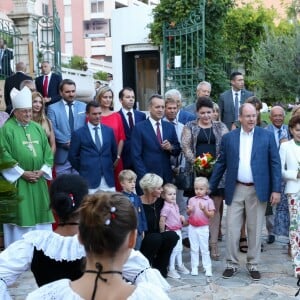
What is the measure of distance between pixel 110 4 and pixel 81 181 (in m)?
65.7

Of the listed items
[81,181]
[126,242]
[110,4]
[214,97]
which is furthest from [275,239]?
[110,4]

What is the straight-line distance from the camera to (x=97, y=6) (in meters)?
67.9

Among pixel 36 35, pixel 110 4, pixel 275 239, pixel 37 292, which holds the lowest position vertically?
pixel 275 239

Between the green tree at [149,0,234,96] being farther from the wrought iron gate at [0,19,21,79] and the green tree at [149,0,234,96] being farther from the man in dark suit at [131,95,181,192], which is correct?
the man in dark suit at [131,95,181,192]

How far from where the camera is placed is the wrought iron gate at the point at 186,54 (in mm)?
14328

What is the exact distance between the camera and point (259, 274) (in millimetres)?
6375

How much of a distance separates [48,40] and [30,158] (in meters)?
9.43

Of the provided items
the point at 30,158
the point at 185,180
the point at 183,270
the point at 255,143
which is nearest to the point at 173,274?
the point at 183,270

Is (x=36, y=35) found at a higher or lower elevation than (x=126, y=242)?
higher

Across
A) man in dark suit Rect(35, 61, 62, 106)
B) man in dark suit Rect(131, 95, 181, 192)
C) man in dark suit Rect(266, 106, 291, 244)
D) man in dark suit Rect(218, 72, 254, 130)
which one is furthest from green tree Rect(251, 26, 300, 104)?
man in dark suit Rect(131, 95, 181, 192)

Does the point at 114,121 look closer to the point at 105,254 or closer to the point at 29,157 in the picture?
the point at 29,157

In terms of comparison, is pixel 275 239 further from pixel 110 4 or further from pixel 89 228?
pixel 110 4

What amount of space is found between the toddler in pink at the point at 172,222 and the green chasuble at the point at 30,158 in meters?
1.17

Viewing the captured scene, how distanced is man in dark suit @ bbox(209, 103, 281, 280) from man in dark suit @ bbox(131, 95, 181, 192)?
850 mm
